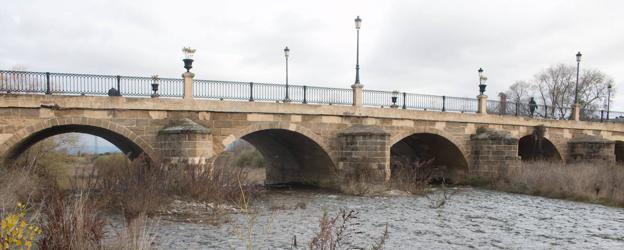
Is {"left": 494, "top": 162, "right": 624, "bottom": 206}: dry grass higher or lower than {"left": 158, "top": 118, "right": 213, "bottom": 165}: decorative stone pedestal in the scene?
lower

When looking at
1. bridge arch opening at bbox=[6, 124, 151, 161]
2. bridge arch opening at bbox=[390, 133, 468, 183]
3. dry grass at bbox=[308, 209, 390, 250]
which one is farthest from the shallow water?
bridge arch opening at bbox=[390, 133, 468, 183]

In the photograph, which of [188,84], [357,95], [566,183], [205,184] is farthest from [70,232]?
[566,183]

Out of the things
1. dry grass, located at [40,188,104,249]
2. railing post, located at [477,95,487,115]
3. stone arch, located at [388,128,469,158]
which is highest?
railing post, located at [477,95,487,115]

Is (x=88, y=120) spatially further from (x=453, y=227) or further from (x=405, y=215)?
(x=453, y=227)

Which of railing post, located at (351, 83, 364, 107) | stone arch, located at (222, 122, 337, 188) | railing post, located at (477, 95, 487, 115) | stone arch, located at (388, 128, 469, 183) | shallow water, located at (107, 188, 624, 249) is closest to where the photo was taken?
shallow water, located at (107, 188, 624, 249)

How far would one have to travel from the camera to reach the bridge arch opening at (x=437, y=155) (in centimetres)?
2081

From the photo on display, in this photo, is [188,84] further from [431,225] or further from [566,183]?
[566,183]

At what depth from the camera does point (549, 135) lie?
79.6 feet

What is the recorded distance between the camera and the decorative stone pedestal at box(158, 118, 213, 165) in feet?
42.8

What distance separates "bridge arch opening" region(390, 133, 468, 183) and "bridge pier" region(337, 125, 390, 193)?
416 cm

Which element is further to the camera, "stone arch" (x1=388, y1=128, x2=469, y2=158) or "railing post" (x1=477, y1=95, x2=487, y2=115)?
"railing post" (x1=477, y1=95, x2=487, y2=115)

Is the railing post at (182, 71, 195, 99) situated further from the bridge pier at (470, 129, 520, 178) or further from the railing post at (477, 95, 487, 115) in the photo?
the railing post at (477, 95, 487, 115)

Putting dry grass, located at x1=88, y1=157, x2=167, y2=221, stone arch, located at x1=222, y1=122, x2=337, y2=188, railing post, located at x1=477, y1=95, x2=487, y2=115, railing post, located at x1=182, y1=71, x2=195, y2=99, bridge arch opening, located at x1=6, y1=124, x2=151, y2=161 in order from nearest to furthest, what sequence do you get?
dry grass, located at x1=88, y1=157, x2=167, y2=221, bridge arch opening, located at x1=6, y1=124, x2=151, y2=161, railing post, located at x1=182, y1=71, x2=195, y2=99, stone arch, located at x1=222, y1=122, x2=337, y2=188, railing post, located at x1=477, y1=95, x2=487, y2=115

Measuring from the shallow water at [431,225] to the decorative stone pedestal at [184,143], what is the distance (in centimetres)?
226
